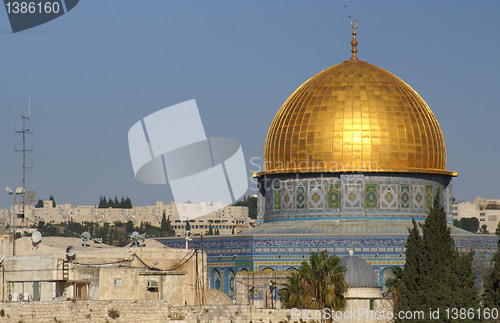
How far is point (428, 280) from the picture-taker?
33906 millimetres

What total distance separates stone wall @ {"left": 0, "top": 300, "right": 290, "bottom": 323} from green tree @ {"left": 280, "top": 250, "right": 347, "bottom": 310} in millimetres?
1077

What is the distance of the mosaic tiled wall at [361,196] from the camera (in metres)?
47.2

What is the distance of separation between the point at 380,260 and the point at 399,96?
6.32m

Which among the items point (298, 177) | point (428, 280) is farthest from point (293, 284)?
point (298, 177)

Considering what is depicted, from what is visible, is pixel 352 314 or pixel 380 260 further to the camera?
pixel 380 260

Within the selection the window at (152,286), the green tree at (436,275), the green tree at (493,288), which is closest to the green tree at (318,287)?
the green tree at (436,275)

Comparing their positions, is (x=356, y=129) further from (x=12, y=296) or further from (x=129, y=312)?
(x=129, y=312)

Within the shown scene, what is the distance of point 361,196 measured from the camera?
155ft

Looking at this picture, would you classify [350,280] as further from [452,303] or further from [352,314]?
[452,303]

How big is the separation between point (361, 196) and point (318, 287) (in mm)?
9213

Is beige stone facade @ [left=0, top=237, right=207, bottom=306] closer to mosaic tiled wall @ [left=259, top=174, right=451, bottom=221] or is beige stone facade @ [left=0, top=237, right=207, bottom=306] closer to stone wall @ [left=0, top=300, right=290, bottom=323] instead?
stone wall @ [left=0, top=300, right=290, bottom=323]

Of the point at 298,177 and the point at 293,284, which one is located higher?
the point at 298,177

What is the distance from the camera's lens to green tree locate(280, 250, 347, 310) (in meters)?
38.1

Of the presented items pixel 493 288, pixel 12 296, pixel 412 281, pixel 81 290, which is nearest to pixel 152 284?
pixel 81 290
